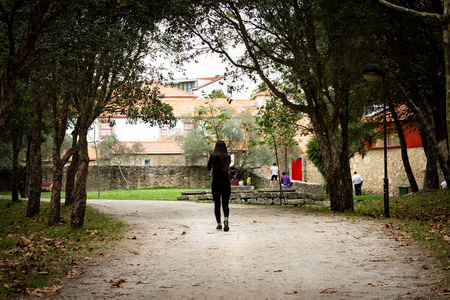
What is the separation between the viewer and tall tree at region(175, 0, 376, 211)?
13297 millimetres

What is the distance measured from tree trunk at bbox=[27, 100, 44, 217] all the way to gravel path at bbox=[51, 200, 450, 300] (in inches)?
239

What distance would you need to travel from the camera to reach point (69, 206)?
1931cm

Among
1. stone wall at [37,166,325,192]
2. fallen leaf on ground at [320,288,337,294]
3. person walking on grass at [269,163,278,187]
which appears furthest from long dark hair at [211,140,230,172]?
stone wall at [37,166,325,192]

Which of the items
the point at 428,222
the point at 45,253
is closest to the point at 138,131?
the point at 428,222

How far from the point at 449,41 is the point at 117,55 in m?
6.46

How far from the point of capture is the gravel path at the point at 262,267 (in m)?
4.78

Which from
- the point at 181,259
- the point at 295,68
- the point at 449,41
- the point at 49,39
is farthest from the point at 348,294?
the point at 295,68

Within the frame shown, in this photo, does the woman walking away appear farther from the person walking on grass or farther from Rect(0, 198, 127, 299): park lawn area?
the person walking on grass

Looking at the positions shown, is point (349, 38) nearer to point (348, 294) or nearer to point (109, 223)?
point (109, 223)

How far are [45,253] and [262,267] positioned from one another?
3.59 metres

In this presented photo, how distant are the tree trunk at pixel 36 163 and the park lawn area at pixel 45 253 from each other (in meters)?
2.62

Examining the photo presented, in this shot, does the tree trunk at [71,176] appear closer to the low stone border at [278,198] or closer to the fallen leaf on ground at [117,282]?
the low stone border at [278,198]

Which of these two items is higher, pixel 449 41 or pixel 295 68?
pixel 295 68

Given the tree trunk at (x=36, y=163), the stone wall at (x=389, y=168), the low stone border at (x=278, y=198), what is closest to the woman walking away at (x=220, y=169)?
the tree trunk at (x=36, y=163)
